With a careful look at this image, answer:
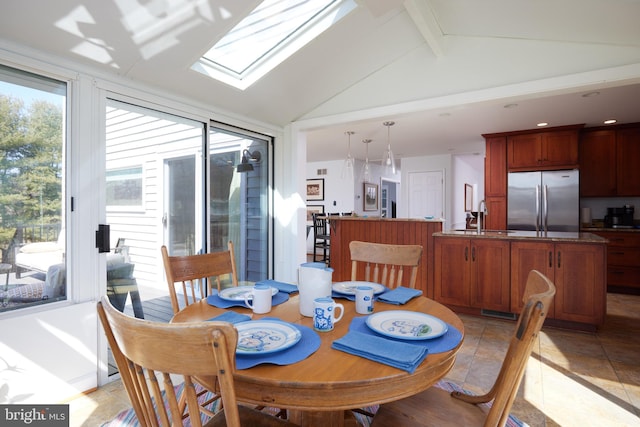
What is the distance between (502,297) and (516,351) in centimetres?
293

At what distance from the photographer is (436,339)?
1075 mm

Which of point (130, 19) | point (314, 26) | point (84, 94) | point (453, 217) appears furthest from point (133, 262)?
point (453, 217)

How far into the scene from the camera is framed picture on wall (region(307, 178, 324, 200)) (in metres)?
8.72

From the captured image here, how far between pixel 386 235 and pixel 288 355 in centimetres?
361

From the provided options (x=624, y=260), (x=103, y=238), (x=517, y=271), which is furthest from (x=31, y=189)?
(x=624, y=260)

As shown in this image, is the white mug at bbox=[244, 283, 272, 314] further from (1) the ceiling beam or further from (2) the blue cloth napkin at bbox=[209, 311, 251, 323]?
(1) the ceiling beam

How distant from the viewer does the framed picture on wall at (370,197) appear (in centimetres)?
866

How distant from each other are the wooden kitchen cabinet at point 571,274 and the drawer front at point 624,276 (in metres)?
2.31

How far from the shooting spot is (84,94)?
7.09 feet

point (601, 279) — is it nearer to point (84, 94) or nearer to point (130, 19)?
point (130, 19)

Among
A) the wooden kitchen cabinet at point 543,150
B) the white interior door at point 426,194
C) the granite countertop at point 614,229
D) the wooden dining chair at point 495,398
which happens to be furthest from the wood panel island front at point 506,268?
the white interior door at point 426,194

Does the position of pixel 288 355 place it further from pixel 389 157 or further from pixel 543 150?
pixel 543 150

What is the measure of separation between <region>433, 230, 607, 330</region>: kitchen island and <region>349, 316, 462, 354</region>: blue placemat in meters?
2.68

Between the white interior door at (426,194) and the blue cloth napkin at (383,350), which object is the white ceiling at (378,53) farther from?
the white interior door at (426,194)
